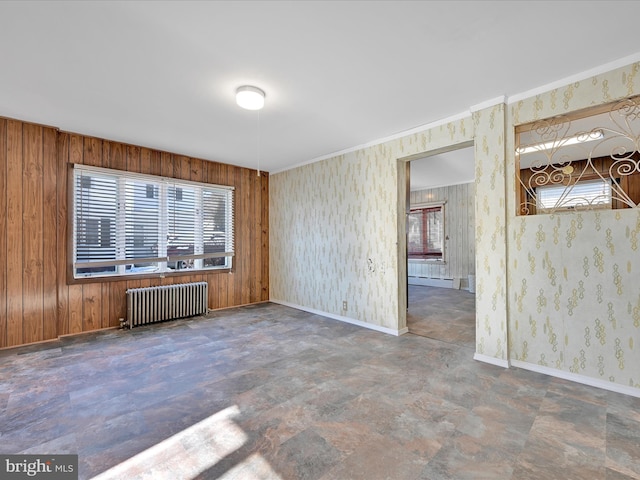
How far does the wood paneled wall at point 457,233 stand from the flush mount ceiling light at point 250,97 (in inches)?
252

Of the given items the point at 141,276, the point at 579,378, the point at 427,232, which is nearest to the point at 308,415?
the point at 579,378

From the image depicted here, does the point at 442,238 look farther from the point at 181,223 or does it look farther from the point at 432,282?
the point at 181,223

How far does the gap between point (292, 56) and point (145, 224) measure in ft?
11.9

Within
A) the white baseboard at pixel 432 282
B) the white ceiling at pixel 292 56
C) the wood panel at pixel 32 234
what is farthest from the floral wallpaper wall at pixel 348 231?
the white baseboard at pixel 432 282

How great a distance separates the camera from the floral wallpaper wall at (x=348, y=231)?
4.05 m

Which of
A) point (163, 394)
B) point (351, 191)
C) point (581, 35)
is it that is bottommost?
point (163, 394)

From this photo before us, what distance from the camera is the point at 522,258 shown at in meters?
2.94

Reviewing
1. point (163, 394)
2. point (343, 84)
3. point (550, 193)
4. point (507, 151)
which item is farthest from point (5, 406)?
point (550, 193)

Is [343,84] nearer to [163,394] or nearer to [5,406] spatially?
[163,394]

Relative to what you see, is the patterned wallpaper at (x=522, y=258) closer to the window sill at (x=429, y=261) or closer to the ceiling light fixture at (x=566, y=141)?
the ceiling light fixture at (x=566, y=141)

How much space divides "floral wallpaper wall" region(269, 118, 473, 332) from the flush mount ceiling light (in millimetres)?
1964

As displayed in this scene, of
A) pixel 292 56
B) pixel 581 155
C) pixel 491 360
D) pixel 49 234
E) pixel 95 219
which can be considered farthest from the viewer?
A: pixel 581 155

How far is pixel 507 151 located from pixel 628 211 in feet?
3.59

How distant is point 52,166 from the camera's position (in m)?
3.84
